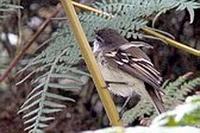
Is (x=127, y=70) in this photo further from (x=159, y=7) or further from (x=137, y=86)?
(x=159, y=7)

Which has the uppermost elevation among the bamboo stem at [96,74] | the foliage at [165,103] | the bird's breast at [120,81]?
the bamboo stem at [96,74]

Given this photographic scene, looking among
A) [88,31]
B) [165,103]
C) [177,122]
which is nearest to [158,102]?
[165,103]

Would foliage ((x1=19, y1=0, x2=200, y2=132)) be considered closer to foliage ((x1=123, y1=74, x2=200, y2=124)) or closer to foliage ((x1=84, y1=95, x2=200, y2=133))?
foliage ((x1=123, y1=74, x2=200, y2=124))

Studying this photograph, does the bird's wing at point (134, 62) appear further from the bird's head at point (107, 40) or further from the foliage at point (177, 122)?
the foliage at point (177, 122)

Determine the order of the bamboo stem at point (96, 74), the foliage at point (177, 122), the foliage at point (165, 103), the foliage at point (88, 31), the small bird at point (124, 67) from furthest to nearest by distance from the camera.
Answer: the small bird at point (124, 67) < the foliage at point (165, 103) < the foliage at point (88, 31) < the bamboo stem at point (96, 74) < the foliage at point (177, 122)

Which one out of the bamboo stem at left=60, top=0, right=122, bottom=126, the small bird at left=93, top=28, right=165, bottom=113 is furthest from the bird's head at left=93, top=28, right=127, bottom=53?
the bamboo stem at left=60, top=0, right=122, bottom=126

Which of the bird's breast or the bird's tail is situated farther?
the bird's breast

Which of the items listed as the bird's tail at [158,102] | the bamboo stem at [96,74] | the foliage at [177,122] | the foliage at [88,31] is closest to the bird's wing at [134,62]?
the bird's tail at [158,102]
